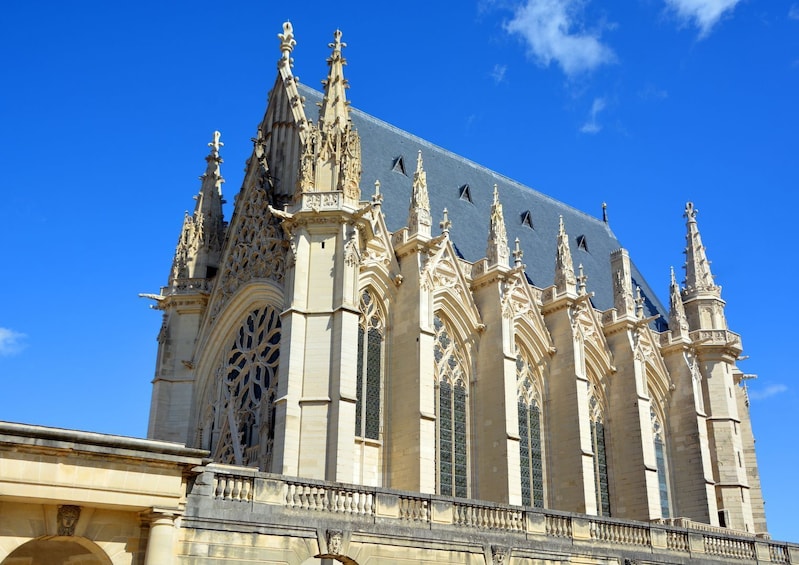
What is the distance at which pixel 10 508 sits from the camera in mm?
→ 11188

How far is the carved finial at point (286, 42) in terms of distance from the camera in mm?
29656

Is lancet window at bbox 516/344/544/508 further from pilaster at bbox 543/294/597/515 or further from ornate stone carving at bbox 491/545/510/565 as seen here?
ornate stone carving at bbox 491/545/510/565

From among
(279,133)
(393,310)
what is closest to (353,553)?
(393,310)

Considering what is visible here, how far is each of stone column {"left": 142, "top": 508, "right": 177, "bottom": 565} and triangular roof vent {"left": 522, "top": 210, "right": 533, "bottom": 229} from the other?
26307mm

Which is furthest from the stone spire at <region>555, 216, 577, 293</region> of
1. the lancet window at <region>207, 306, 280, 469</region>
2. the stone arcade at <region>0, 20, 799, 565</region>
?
the lancet window at <region>207, 306, 280, 469</region>

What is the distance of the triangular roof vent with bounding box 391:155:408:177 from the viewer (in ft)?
103

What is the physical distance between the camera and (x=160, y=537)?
11648 millimetres

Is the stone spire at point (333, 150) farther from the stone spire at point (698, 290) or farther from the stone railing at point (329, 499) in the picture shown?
the stone spire at point (698, 290)

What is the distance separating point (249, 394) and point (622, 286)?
14.5m

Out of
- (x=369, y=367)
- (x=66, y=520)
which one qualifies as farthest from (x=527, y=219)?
(x=66, y=520)

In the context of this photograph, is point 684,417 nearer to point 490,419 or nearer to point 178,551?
point 490,419

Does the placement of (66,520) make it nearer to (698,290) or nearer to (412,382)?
(412,382)

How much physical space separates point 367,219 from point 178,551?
41.1 ft

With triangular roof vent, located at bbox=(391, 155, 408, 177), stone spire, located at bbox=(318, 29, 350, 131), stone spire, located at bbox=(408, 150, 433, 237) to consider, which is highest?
triangular roof vent, located at bbox=(391, 155, 408, 177)
